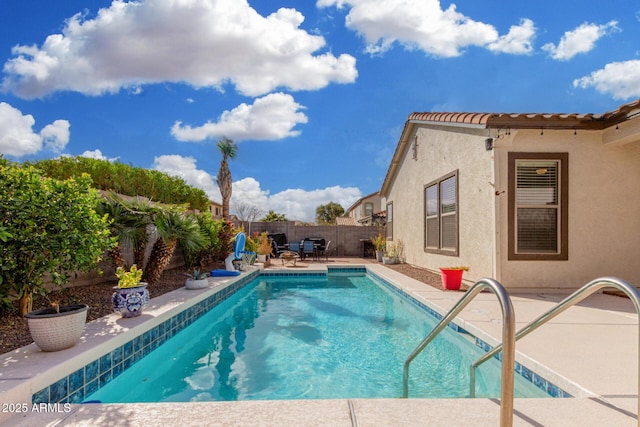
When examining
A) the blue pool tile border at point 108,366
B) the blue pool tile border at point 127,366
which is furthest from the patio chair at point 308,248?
the blue pool tile border at point 108,366

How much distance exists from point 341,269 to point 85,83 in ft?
34.2

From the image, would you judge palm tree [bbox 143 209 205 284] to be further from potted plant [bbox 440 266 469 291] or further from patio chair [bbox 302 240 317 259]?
patio chair [bbox 302 240 317 259]

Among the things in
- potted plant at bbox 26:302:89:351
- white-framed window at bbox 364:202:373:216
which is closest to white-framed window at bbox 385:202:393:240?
potted plant at bbox 26:302:89:351

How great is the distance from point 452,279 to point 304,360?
13.3 ft

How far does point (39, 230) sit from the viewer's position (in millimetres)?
3840

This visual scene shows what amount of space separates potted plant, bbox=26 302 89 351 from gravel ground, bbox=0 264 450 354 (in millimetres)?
504

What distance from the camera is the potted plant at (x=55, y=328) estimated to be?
10.4 ft

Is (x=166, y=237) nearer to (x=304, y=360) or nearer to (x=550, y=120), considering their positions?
(x=304, y=360)

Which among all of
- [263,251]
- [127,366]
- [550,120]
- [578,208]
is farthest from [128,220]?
[578,208]

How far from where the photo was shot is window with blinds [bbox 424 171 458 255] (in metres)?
8.54

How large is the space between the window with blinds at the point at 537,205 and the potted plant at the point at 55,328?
279 inches

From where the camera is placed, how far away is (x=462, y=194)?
26.1 feet

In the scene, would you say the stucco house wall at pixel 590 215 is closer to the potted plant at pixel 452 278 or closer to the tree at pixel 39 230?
the potted plant at pixel 452 278

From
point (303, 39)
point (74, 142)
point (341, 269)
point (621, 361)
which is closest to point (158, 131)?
point (74, 142)
